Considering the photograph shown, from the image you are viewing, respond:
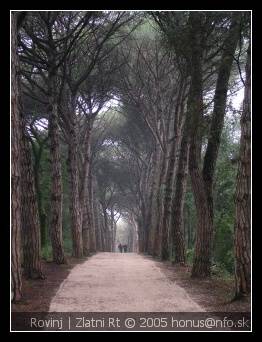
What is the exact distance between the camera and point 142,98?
90.4 ft

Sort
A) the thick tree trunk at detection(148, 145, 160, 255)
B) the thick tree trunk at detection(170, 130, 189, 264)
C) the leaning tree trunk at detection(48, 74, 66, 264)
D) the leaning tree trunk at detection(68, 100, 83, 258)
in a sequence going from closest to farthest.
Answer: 1. the leaning tree trunk at detection(48, 74, 66, 264)
2. the thick tree trunk at detection(170, 130, 189, 264)
3. the leaning tree trunk at detection(68, 100, 83, 258)
4. the thick tree trunk at detection(148, 145, 160, 255)

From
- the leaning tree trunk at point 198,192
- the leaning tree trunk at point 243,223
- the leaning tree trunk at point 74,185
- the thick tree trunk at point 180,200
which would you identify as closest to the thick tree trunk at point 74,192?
the leaning tree trunk at point 74,185

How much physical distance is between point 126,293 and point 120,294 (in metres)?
0.23

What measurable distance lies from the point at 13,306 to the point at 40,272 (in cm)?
444

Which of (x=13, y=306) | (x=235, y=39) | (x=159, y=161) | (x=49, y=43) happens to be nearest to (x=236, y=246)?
(x=13, y=306)

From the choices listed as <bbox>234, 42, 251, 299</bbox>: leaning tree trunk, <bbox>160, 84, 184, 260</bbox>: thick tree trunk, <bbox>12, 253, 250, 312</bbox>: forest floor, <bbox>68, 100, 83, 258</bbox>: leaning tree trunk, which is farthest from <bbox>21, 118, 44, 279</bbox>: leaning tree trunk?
<bbox>160, 84, 184, 260</bbox>: thick tree trunk

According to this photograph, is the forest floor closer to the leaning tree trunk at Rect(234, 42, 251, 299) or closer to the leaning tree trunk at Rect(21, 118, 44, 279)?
the leaning tree trunk at Rect(234, 42, 251, 299)

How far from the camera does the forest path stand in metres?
9.41

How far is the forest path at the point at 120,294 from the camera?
30.9 ft

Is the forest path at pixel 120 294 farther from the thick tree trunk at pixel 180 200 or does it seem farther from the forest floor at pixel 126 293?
the thick tree trunk at pixel 180 200

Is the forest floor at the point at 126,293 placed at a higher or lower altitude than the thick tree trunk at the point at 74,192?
lower

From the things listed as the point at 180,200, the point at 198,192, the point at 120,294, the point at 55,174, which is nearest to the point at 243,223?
the point at 120,294

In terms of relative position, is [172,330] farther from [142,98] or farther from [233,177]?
[142,98]

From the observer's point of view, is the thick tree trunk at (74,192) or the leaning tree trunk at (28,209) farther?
the thick tree trunk at (74,192)
